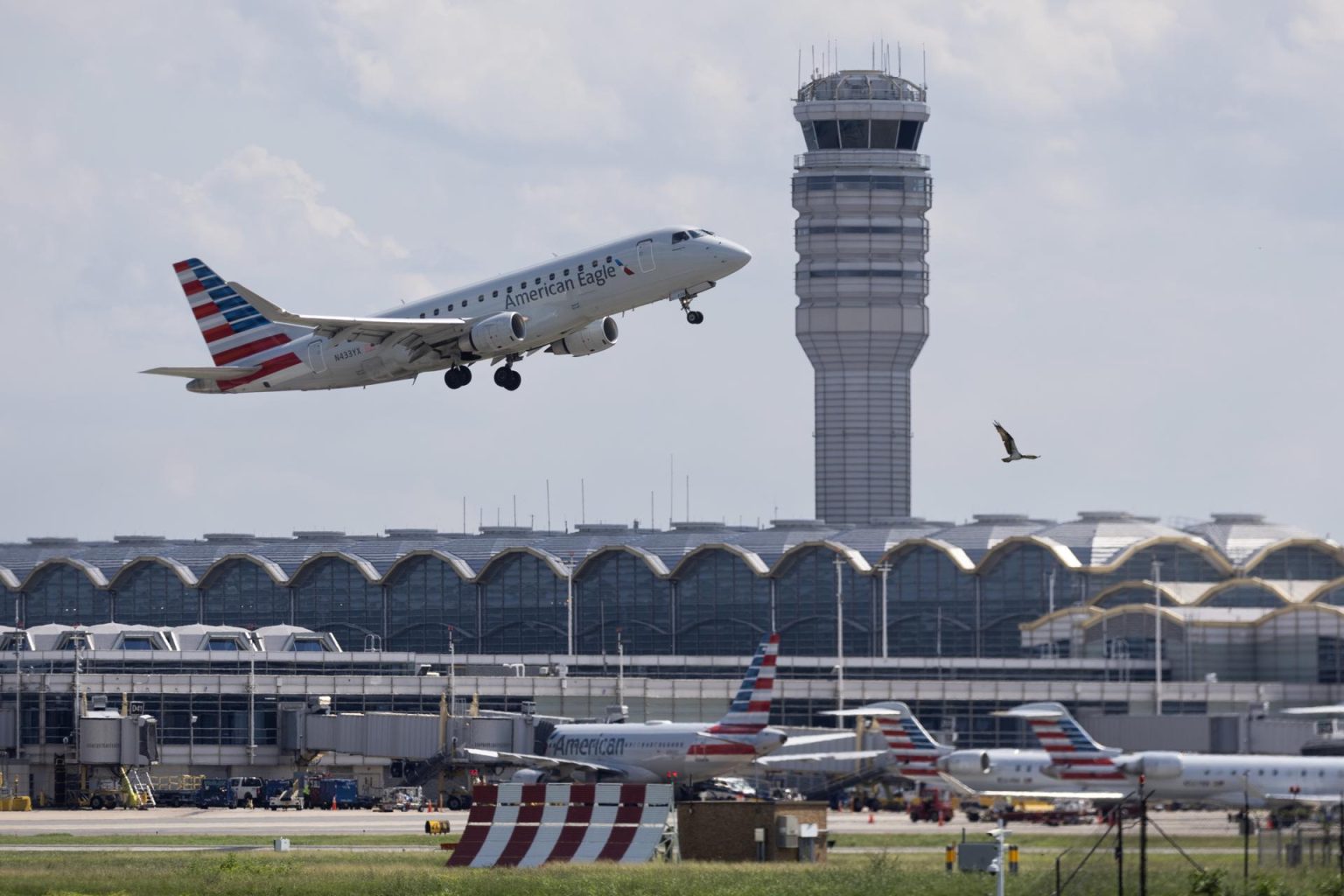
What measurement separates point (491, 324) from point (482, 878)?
2695cm

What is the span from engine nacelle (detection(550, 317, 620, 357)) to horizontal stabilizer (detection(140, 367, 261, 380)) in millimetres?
12999

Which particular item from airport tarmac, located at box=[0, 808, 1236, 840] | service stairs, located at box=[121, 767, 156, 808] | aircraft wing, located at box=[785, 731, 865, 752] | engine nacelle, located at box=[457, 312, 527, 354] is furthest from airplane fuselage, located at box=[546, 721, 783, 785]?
engine nacelle, located at box=[457, 312, 527, 354]

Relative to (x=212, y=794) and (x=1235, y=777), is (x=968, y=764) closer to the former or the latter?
(x=1235, y=777)

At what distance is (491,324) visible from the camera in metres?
96.4

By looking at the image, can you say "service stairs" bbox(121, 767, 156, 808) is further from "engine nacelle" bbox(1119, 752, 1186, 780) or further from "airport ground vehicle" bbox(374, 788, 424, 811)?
"engine nacelle" bbox(1119, 752, 1186, 780)

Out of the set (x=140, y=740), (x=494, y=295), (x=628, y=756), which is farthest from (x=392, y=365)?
(x=140, y=740)

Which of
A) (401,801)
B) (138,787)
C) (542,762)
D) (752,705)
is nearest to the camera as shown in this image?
(752,705)

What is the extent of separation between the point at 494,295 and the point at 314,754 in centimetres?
6681

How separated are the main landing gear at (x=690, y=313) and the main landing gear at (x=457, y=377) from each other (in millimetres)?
10035

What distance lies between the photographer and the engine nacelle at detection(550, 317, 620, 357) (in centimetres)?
9819

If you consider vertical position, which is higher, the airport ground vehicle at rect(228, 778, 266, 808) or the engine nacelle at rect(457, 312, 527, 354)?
the engine nacelle at rect(457, 312, 527, 354)

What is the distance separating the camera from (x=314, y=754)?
15800cm

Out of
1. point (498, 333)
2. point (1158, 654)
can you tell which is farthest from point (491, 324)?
point (1158, 654)

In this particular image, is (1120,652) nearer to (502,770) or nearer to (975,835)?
(502,770)
